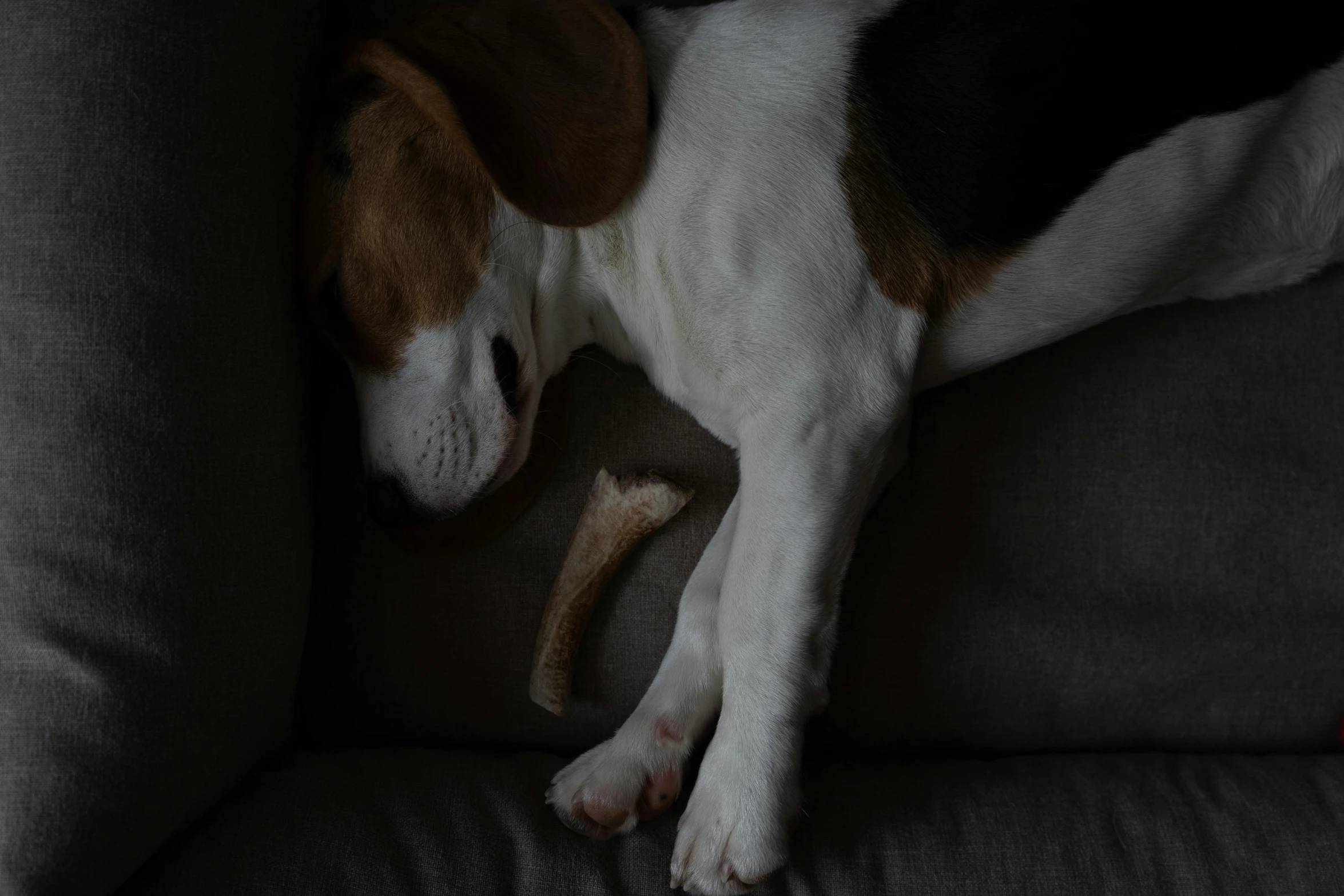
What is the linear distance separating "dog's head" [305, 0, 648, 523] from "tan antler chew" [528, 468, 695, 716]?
0.18 meters

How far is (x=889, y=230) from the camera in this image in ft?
4.21

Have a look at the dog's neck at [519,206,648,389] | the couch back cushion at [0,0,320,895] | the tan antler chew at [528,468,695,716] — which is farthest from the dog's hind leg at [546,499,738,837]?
the couch back cushion at [0,0,320,895]

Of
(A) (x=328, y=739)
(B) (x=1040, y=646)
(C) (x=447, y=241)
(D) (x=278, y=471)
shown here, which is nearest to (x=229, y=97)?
(C) (x=447, y=241)

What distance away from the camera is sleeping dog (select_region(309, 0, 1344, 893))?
1264 millimetres

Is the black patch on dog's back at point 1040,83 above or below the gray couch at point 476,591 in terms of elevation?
above

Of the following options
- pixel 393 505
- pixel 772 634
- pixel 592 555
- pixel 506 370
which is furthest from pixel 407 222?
pixel 772 634

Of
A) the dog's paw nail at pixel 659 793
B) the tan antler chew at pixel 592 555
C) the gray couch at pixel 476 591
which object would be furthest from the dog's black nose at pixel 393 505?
the dog's paw nail at pixel 659 793

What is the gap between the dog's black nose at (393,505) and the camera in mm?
1396

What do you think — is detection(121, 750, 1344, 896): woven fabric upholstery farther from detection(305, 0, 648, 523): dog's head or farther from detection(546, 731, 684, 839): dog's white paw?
detection(305, 0, 648, 523): dog's head

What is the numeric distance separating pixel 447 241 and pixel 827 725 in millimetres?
1002

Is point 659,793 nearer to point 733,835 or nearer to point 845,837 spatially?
point 733,835

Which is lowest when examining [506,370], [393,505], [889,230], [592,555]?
[592,555]

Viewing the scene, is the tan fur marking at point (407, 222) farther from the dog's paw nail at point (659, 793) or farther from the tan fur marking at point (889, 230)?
the dog's paw nail at point (659, 793)

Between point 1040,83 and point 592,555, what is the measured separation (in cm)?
94
